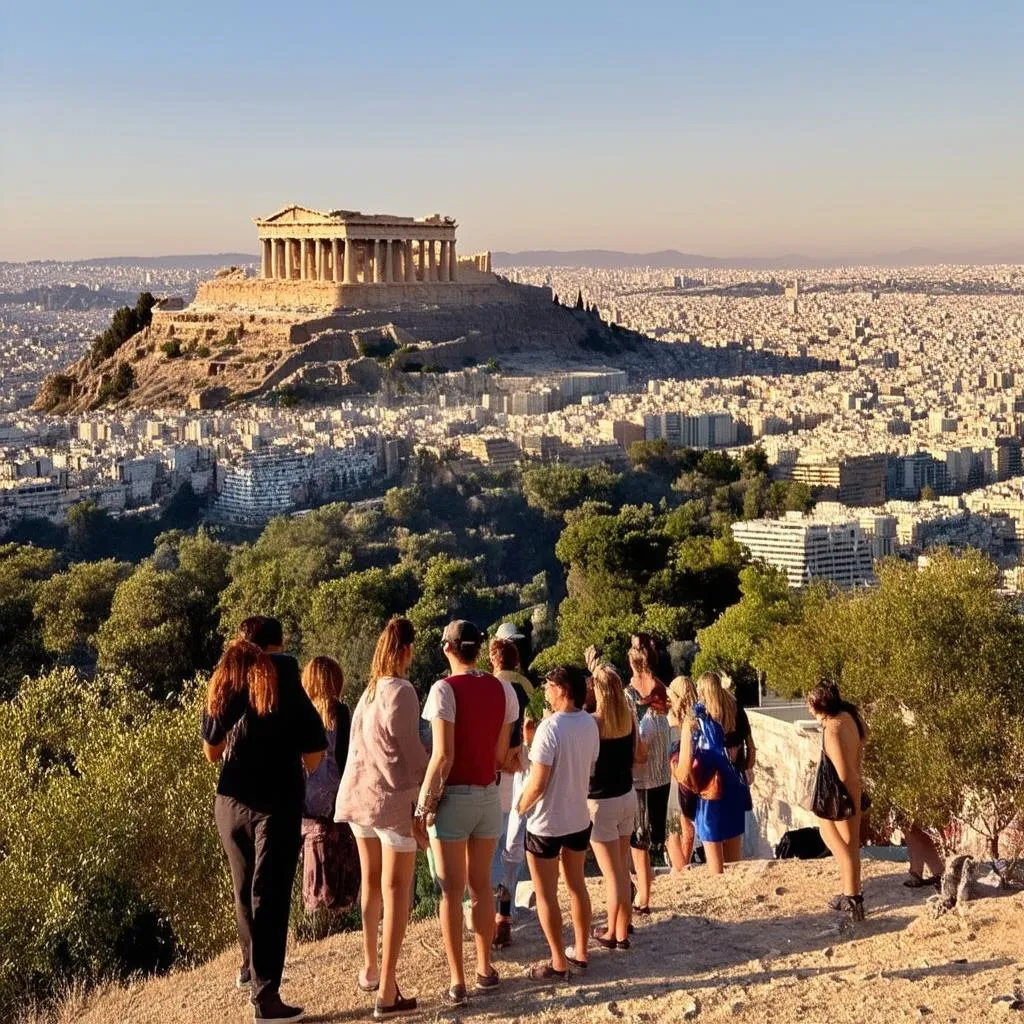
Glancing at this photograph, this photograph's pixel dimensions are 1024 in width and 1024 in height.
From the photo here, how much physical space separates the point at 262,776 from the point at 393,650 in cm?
67

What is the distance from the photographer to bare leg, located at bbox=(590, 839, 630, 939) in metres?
7.32

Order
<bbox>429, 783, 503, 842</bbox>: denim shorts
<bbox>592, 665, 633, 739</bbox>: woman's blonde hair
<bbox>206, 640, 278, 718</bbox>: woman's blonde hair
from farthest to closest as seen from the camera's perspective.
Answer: <bbox>592, 665, 633, 739</bbox>: woman's blonde hair → <bbox>429, 783, 503, 842</bbox>: denim shorts → <bbox>206, 640, 278, 718</bbox>: woman's blonde hair

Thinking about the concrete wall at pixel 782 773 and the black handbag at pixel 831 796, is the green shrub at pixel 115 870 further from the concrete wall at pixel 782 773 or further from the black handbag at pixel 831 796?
the concrete wall at pixel 782 773

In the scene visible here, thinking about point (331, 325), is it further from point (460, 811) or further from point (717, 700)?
point (460, 811)

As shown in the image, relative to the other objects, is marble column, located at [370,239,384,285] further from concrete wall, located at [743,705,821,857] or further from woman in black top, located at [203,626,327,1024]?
woman in black top, located at [203,626,327,1024]

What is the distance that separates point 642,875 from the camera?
7934 millimetres

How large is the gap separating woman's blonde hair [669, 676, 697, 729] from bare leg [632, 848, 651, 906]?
0.70m

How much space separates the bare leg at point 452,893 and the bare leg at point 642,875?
49.6 inches

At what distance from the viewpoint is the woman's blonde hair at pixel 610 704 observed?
734 centimetres

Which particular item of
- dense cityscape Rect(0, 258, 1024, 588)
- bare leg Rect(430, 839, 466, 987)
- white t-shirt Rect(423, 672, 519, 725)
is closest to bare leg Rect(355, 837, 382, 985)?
bare leg Rect(430, 839, 466, 987)

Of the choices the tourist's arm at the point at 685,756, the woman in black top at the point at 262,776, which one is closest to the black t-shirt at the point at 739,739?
the tourist's arm at the point at 685,756

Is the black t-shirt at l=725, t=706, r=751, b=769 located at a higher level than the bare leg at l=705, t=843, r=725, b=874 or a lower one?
higher

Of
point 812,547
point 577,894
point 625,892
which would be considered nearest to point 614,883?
point 625,892

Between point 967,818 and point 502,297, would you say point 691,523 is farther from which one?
point 502,297
